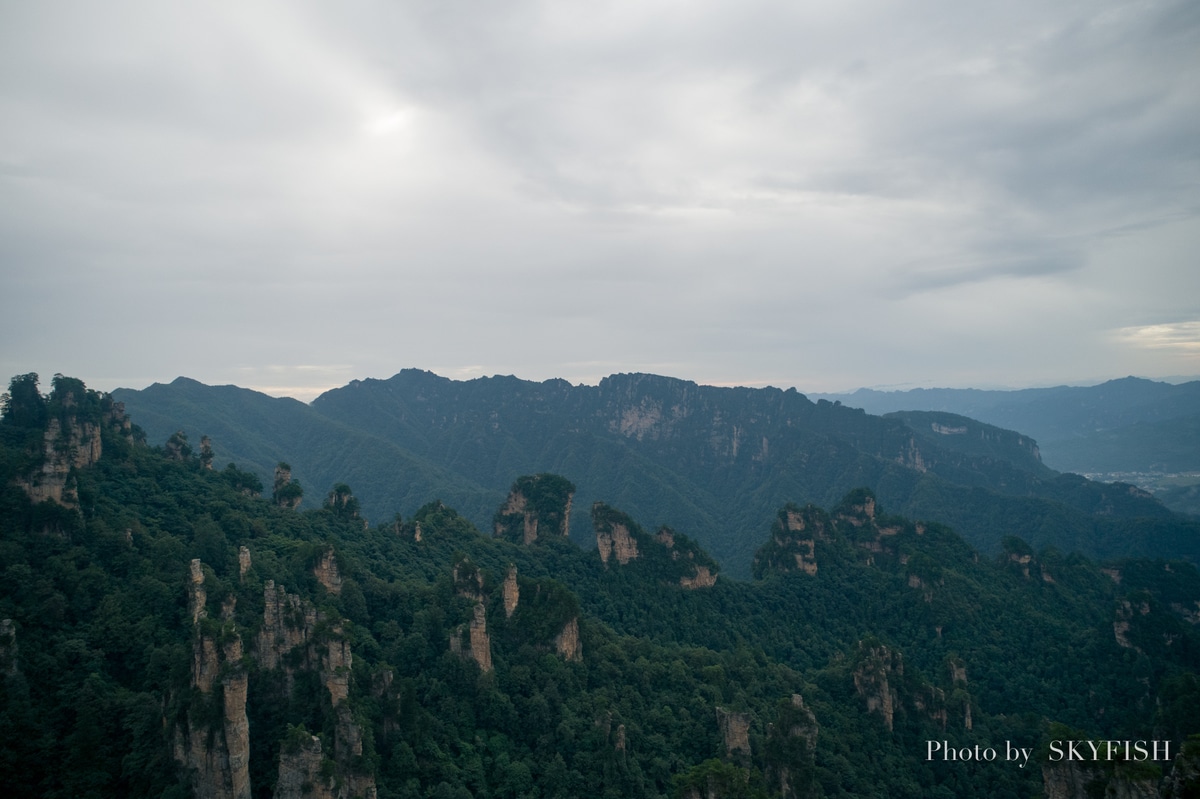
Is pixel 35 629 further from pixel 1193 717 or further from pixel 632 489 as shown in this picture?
pixel 632 489

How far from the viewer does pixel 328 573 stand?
4703 cm

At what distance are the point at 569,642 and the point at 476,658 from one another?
7.20 metres

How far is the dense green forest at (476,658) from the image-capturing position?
3059cm

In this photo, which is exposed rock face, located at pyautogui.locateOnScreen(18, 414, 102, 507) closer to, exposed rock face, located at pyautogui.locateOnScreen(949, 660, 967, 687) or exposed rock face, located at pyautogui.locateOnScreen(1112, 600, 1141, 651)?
exposed rock face, located at pyautogui.locateOnScreen(949, 660, 967, 687)

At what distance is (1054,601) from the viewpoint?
76.2 metres

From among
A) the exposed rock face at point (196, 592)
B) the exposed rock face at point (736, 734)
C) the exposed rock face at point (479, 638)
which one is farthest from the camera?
the exposed rock face at point (479, 638)

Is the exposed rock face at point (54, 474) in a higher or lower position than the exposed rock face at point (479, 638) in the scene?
higher

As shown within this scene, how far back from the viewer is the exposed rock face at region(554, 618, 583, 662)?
4812 centimetres

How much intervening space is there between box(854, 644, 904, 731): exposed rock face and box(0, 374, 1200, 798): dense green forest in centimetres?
22

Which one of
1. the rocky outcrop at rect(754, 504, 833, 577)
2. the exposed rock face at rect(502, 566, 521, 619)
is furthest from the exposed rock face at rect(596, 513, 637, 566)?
the exposed rock face at rect(502, 566, 521, 619)

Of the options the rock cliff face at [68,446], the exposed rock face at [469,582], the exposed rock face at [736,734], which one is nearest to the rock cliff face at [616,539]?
the exposed rock face at [469,582]

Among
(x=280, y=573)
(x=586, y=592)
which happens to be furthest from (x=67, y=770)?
(x=586, y=592)

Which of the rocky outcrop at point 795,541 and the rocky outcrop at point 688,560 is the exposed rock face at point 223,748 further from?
the rocky outcrop at point 795,541

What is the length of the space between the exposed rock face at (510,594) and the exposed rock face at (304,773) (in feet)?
69.5
